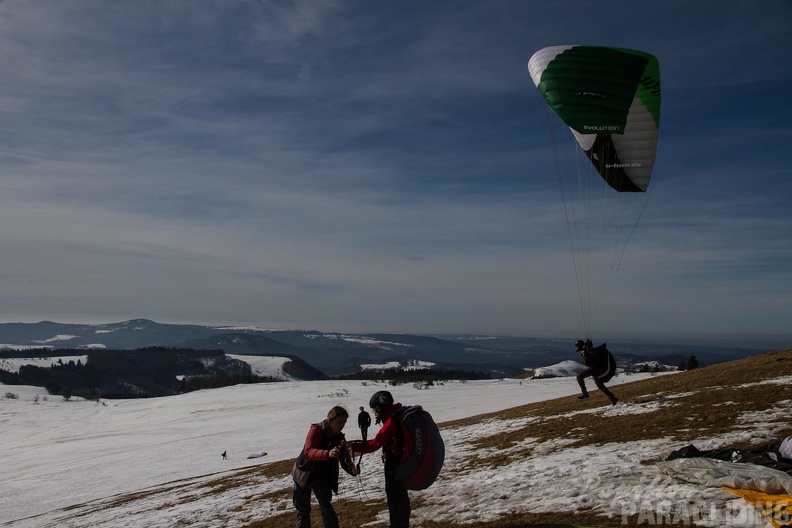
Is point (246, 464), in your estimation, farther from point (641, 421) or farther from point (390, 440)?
point (390, 440)

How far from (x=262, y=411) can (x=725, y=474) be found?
188 ft

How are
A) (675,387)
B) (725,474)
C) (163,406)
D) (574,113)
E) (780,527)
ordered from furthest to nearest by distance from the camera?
(163,406) → (675,387) → (574,113) → (725,474) → (780,527)

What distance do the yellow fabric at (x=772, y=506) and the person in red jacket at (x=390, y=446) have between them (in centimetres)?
451

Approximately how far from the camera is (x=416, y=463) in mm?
6285

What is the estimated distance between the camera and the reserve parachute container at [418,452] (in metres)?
6.29

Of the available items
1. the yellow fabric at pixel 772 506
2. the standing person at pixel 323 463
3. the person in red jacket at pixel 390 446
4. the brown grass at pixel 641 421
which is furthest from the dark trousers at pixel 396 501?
the yellow fabric at pixel 772 506

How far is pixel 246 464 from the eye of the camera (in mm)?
27078

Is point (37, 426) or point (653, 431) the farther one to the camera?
point (37, 426)

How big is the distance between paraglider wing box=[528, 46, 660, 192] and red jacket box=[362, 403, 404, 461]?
38.9 feet

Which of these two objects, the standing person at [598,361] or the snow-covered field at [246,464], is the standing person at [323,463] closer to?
the snow-covered field at [246,464]

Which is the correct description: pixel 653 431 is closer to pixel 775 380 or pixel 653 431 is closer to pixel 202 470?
pixel 775 380

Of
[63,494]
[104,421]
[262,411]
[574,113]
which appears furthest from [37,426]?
[574,113]

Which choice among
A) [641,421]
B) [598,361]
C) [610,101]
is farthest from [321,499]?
[610,101]

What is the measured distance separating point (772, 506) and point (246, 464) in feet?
82.7
